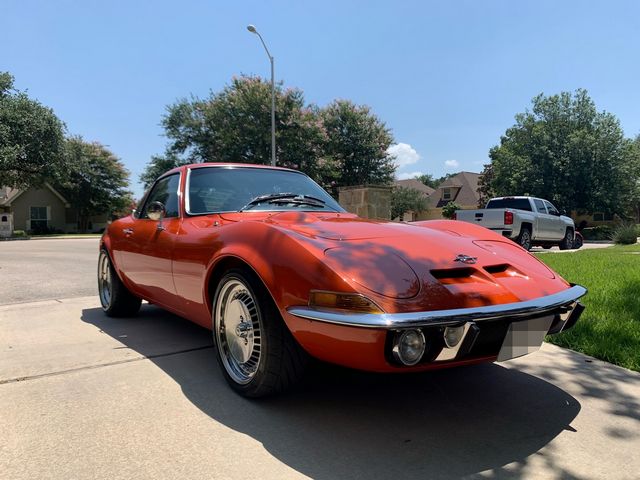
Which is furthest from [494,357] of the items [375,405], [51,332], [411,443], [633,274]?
[633,274]

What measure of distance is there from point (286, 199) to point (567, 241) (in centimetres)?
1503

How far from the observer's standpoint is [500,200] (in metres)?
15.5

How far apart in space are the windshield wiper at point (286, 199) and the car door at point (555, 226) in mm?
12928

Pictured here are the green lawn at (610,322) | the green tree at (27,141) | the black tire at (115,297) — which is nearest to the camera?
the green lawn at (610,322)

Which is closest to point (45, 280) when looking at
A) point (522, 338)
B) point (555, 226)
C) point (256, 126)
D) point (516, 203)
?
point (522, 338)

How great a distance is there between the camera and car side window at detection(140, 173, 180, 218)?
3.94m

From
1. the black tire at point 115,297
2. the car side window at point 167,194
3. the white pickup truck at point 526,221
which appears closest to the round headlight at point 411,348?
the car side window at point 167,194

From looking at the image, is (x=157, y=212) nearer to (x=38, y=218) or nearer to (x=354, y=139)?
(x=354, y=139)

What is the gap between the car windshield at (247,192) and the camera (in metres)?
3.68

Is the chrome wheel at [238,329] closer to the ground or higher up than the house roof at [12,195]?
closer to the ground

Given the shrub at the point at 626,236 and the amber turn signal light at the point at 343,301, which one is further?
the shrub at the point at 626,236

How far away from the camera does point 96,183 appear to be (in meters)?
44.3

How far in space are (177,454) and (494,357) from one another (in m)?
1.61

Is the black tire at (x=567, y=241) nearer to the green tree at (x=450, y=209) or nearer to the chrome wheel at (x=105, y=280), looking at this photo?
the chrome wheel at (x=105, y=280)
